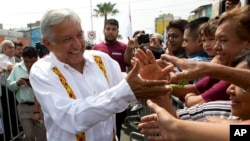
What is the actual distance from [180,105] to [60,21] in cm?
154

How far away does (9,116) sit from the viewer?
5.54 m

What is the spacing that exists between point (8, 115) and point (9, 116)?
41 millimetres

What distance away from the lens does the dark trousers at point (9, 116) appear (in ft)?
18.0

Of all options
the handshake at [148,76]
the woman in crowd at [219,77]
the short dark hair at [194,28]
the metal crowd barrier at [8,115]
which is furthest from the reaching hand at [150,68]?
the metal crowd barrier at [8,115]

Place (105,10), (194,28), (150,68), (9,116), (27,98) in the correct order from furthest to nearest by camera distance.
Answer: (105,10) → (9,116) → (27,98) → (194,28) → (150,68)

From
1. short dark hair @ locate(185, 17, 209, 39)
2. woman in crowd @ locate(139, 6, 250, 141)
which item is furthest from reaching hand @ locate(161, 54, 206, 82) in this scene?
short dark hair @ locate(185, 17, 209, 39)

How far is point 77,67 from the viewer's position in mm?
2191

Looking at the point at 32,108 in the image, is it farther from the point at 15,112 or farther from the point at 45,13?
the point at 45,13

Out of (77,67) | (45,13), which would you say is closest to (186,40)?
(77,67)

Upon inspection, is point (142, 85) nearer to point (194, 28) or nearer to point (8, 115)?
point (194, 28)

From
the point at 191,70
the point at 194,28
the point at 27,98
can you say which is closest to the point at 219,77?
the point at 191,70

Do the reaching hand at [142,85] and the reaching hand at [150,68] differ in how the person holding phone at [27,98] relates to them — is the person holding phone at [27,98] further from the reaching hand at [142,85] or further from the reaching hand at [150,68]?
the reaching hand at [142,85]

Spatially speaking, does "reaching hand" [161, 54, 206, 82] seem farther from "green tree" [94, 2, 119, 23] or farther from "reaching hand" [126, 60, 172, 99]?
"green tree" [94, 2, 119, 23]

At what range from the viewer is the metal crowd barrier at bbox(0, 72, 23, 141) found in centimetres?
542
